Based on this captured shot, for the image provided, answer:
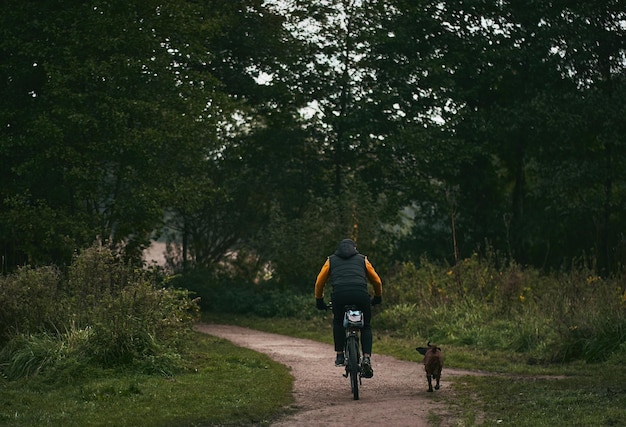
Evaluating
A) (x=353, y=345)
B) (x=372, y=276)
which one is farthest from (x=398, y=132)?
(x=353, y=345)

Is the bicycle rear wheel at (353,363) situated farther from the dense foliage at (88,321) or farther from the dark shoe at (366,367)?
the dense foliage at (88,321)

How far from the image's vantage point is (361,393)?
12312 millimetres

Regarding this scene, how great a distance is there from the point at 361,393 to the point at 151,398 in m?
2.66

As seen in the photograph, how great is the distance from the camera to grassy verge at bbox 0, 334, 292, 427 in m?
10.4

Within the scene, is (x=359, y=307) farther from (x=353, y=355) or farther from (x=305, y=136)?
(x=305, y=136)

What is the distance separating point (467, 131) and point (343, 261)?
852 inches

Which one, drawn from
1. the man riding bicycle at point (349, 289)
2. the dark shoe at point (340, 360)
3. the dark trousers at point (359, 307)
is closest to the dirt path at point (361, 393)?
the dark shoe at point (340, 360)

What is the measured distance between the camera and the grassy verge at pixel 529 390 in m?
10.0

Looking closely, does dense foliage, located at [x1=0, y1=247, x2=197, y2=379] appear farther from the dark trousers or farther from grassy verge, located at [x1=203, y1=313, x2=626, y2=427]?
grassy verge, located at [x1=203, y1=313, x2=626, y2=427]

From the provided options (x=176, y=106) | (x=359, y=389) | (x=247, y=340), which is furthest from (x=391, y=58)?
(x=359, y=389)

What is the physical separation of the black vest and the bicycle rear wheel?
62 centimetres

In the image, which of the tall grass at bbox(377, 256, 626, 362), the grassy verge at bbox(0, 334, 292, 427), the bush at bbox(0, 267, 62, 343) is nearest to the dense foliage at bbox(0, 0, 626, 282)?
the tall grass at bbox(377, 256, 626, 362)

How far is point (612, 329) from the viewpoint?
15.0m

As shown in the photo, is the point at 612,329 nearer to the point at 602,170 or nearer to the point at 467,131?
the point at 602,170
